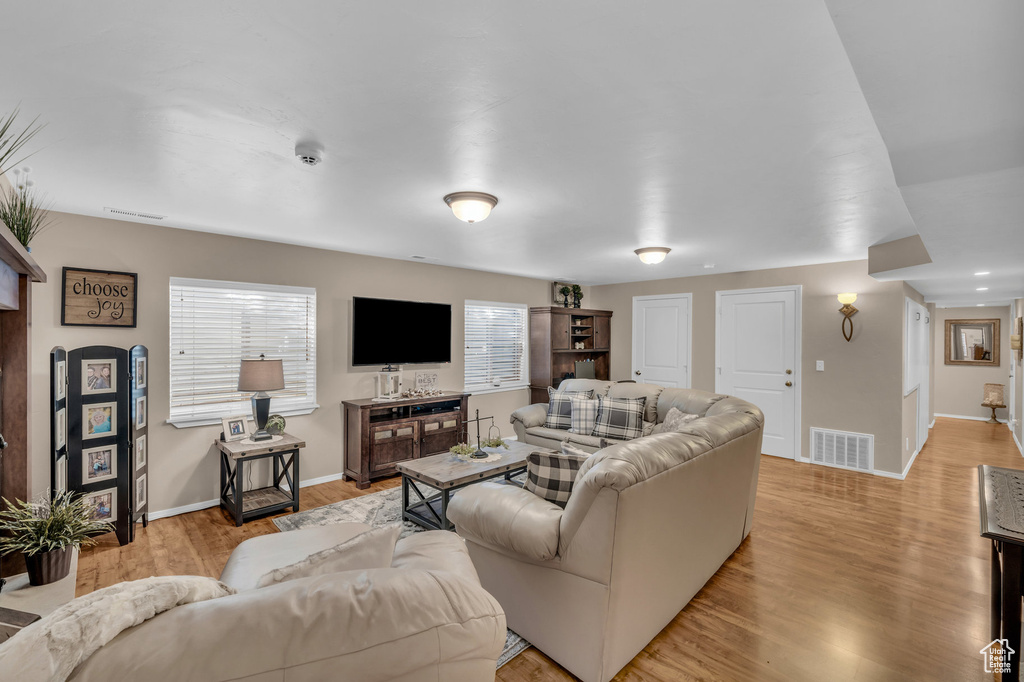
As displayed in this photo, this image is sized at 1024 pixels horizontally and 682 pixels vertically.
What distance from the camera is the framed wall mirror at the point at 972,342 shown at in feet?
26.7

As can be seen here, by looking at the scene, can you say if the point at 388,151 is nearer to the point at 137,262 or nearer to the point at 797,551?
the point at 137,262

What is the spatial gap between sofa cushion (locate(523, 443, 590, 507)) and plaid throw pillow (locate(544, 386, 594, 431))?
2.64m

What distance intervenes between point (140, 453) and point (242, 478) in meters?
0.72

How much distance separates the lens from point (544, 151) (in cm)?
218

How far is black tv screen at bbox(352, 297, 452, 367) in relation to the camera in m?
4.82

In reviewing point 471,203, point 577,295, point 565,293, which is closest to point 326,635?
point 471,203

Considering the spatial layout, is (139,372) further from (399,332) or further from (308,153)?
(308,153)

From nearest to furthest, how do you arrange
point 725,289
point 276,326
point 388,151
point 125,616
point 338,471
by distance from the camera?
point 125,616 < point 388,151 < point 276,326 < point 338,471 < point 725,289

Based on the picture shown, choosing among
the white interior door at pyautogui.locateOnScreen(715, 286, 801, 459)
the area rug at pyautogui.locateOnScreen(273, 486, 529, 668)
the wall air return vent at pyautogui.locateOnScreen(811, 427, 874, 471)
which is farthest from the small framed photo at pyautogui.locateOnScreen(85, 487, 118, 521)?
the wall air return vent at pyautogui.locateOnScreen(811, 427, 874, 471)

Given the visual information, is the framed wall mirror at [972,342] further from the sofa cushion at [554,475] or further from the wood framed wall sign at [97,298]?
the wood framed wall sign at [97,298]

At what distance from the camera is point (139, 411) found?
3.40 meters

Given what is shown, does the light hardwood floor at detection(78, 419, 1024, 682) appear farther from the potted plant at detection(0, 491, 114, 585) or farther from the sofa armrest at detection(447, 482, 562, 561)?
the potted plant at detection(0, 491, 114, 585)

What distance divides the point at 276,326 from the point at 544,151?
3265 millimetres

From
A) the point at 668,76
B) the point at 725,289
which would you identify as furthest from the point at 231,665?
the point at 725,289
